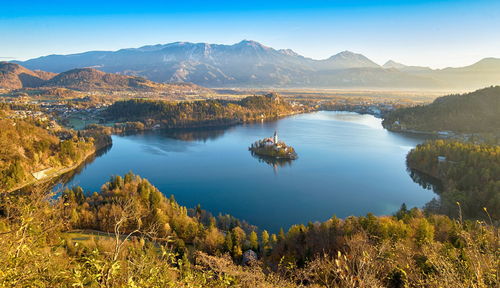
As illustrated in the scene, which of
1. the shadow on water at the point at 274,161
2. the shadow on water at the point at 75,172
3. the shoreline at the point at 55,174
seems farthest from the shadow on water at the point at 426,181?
the shoreline at the point at 55,174

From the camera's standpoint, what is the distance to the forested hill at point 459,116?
1534 inches

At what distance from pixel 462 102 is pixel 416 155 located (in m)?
27.9

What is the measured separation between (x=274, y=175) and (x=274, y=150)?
Answer: 6704mm

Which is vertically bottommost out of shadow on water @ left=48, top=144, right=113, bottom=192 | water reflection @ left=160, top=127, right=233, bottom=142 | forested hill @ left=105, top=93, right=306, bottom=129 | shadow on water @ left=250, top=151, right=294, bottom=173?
shadow on water @ left=48, top=144, right=113, bottom=192

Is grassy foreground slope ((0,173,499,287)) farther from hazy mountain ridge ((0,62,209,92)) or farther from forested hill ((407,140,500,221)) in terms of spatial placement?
hazy mountain ridge ((0,62,209,92))

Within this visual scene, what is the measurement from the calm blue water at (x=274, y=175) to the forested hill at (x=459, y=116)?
20.2 ft

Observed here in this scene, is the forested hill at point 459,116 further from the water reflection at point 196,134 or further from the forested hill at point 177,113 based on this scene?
the water reflection at point 196,134

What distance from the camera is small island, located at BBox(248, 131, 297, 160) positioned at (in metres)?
29.7

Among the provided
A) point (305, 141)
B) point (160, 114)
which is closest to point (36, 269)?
point (305, 141)

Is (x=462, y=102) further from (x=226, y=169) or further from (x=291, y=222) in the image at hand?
(x=291, y=222)

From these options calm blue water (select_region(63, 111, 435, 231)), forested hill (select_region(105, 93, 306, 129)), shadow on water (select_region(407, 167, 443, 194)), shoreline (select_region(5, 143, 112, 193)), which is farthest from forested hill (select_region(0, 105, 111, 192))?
shadow on water (select_region(407, 167, 443, 194))

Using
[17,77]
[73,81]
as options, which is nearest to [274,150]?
[73,81]

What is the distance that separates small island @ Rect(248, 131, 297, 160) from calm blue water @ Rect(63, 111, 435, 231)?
131cm

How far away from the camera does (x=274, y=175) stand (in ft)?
79.5
